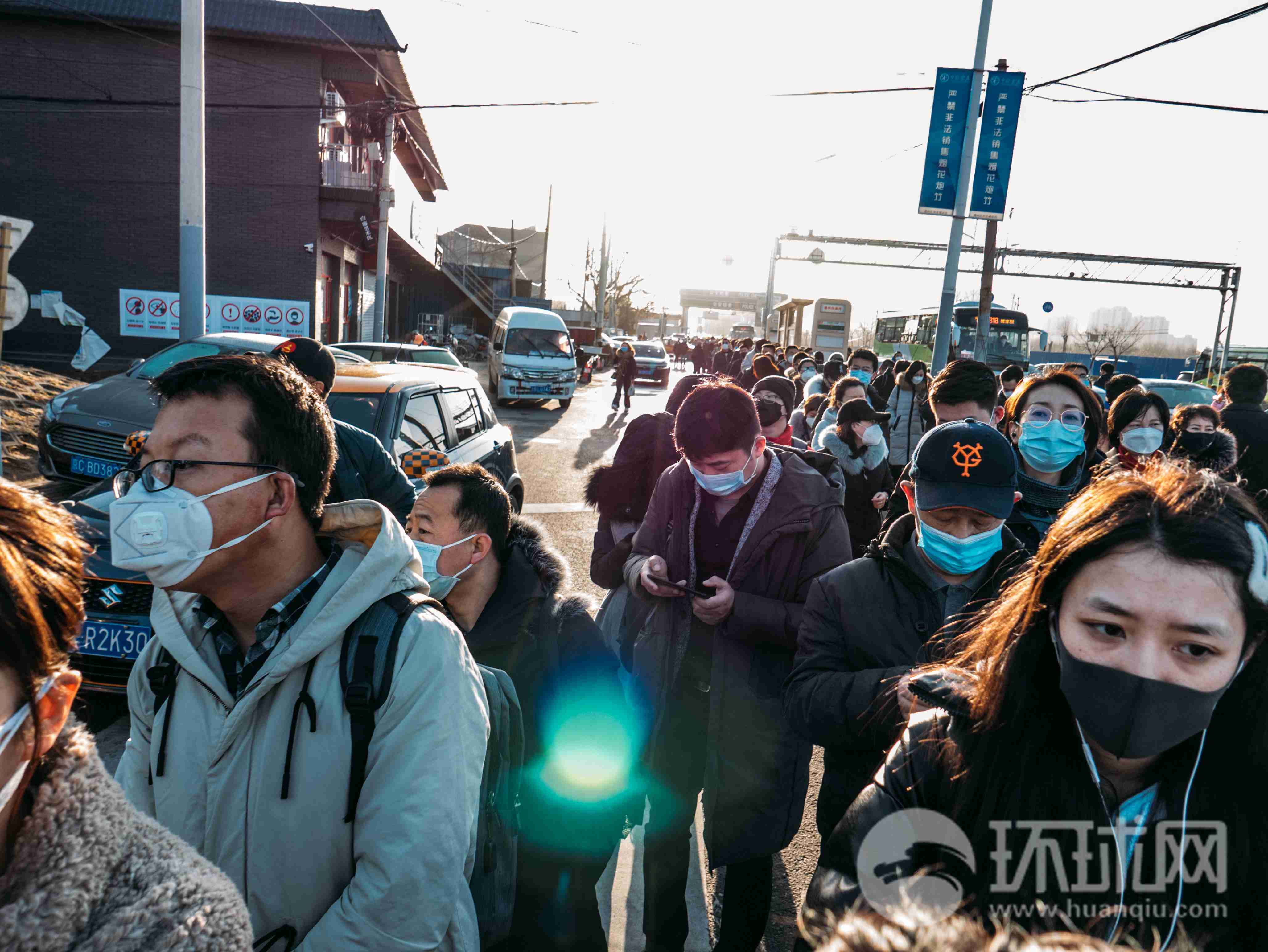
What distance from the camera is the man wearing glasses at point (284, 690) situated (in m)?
1.57

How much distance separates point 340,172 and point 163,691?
2576 cm

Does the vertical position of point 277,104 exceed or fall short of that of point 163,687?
it exceeds it

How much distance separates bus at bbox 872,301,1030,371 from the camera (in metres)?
27.4

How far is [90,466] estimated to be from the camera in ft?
26.0

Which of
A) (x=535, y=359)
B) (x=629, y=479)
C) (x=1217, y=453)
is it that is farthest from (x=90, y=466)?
(x=535, y=359)

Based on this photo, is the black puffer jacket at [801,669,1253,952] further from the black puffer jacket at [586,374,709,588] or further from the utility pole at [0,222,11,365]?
the utility pole at [0,222,11,365]

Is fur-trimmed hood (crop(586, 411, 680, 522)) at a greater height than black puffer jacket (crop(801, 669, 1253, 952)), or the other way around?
fur-trimmed hood (crop(586, 411, 680, 522))

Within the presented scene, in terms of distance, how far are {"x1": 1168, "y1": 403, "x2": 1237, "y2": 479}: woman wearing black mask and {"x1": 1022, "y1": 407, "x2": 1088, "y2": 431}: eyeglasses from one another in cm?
180

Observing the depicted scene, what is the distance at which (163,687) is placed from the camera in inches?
66.4

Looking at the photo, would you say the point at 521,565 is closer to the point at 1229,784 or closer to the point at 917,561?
the point at 917,561

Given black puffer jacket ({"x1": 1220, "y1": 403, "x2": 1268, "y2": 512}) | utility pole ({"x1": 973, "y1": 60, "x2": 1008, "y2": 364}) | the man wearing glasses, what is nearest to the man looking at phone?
the man wearing glasses

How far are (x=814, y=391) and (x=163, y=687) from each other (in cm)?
855

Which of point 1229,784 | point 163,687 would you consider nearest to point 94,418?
point 163,687

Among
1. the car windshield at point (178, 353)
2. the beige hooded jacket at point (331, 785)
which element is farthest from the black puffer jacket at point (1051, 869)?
the car windshield at point (178, 353)
